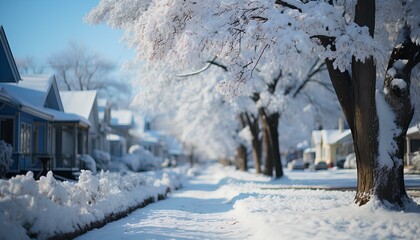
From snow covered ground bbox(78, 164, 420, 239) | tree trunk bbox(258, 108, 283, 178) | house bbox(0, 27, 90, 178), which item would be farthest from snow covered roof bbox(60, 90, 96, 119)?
snow covered ground bbox(78, 164, 420, 239)

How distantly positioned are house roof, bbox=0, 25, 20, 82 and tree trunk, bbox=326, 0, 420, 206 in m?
14.2

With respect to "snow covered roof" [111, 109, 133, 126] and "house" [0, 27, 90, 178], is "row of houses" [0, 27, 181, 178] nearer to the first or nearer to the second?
"house" [0, 27, 90, 178]

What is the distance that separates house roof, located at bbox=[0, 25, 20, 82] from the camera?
19.6 metres

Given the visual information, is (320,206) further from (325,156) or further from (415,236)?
(325,156)

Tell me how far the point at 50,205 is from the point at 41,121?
18.5 metres

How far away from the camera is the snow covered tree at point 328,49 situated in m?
10.9

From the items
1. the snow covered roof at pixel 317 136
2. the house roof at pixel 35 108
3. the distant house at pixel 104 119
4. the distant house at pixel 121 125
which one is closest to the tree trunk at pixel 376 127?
the house roof at pixel 35 108

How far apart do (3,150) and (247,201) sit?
924cm

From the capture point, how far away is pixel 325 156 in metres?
64.6

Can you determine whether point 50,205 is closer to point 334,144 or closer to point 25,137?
point 25,137

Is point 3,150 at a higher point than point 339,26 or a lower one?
lower

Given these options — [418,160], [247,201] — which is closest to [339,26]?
[247,201]

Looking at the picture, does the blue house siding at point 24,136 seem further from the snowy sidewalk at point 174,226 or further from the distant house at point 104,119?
the distant house at point 104,119

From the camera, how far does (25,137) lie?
24.7m
